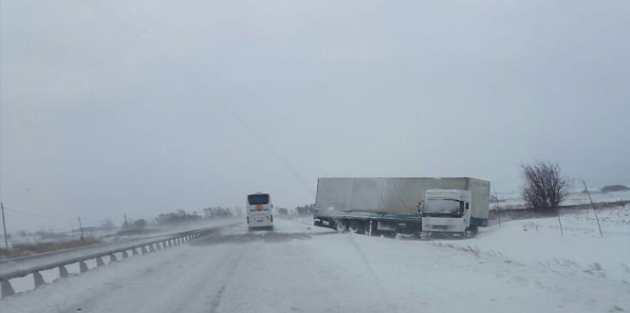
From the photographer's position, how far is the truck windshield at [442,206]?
123 feet

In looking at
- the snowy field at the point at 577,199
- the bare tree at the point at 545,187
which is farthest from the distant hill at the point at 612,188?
the bare tree at the point at 545,187

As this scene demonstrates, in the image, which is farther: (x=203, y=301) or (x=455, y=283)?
(x=455, y=283)

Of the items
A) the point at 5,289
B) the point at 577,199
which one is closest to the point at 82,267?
the point at 5,289

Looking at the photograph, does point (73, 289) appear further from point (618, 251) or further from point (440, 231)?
point (440, 231)

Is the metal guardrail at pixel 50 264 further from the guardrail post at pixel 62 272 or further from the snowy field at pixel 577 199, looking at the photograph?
the snowy field at pixel 577 199

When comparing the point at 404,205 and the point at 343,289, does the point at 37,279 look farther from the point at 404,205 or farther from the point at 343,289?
the point at 404,205

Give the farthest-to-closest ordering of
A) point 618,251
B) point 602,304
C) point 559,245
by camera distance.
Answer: point 559,245, point 618,251, point 602,304

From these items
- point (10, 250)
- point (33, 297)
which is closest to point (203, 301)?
point (33, 297)

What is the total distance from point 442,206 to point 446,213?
52 centimetres

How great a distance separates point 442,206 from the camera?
3772cm

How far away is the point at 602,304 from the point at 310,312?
451 cm

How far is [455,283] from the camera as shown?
44.0 ft

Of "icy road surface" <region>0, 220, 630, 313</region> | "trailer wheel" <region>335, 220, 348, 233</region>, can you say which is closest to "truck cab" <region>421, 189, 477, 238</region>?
"trailer wheel" <region>335, 220, 348, 233</region>

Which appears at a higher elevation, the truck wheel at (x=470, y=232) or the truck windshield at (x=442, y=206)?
the truck windshield at (x=442, y=206)
